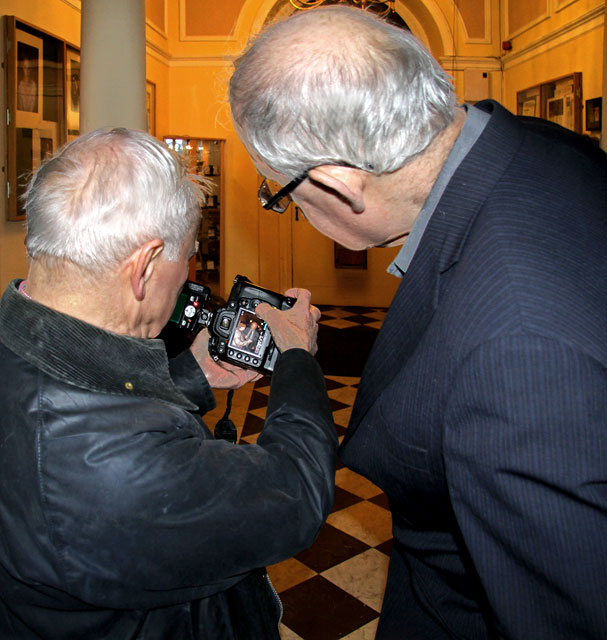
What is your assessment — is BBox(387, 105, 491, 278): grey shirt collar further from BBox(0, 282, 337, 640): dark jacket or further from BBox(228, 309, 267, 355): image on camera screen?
BBox(228, 309, 267, 355): image on camera screen

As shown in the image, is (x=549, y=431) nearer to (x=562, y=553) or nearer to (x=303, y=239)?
(x=562, y=553)

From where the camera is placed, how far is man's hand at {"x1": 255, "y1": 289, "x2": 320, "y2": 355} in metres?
1.42

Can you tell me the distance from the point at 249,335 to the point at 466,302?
82cm

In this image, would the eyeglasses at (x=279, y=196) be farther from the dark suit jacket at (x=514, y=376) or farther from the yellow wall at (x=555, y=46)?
the yellow wall at (x=555, y=46)

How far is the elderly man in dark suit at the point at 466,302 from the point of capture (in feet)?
2.42

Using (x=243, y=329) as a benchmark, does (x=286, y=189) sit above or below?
above

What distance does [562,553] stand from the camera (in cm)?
75

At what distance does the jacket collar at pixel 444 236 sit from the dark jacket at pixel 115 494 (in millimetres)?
272

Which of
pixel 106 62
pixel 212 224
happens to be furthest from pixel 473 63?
pixel 106 62

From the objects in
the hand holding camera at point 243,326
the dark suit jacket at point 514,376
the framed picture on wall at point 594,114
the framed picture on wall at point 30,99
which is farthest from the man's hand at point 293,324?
the framed picture on wall at point 594,114

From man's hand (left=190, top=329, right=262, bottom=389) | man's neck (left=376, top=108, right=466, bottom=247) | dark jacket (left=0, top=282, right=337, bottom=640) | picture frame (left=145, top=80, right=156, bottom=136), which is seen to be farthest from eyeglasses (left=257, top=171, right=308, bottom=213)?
picture frame (left=145, top=80, right=156, bottom=136)

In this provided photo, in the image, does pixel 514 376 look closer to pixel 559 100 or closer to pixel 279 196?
pixel 279 196

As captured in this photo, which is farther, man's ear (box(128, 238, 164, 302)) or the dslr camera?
the dslr camera

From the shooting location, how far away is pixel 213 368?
1.60m
